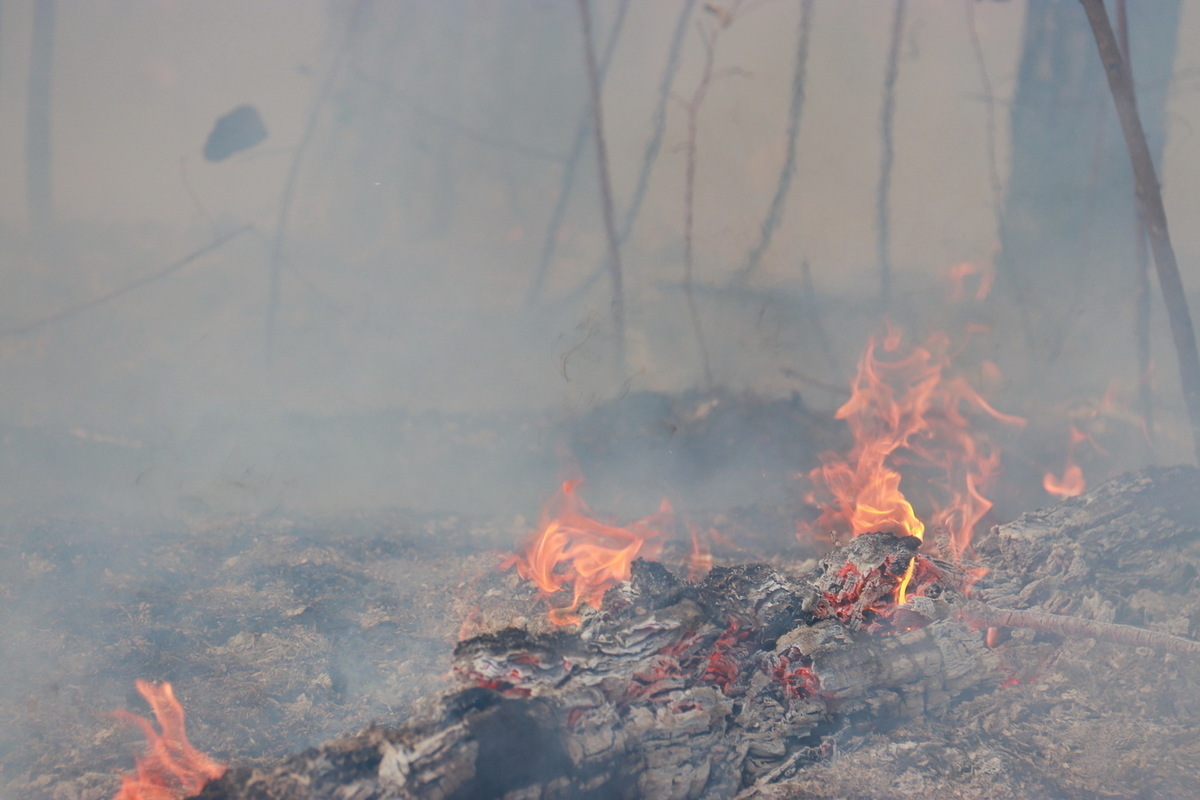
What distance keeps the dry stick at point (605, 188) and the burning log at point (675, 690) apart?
2915 millimetres

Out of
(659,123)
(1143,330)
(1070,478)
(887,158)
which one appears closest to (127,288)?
(659,123)

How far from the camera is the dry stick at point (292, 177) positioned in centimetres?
618

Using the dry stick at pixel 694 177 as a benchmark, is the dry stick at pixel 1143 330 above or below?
below

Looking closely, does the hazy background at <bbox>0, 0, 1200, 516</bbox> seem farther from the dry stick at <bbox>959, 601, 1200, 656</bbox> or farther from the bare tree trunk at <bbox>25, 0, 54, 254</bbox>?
the dry stick at <bbox>959, 601, 1200, 656</bbox>

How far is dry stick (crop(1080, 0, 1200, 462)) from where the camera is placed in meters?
5.11

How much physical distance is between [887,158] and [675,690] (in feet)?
16.9

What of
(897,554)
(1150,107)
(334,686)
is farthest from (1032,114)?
(334,686)

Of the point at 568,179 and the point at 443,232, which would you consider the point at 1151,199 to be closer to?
the point at 568,179

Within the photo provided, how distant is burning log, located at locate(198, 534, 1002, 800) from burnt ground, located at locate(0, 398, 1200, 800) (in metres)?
0.27

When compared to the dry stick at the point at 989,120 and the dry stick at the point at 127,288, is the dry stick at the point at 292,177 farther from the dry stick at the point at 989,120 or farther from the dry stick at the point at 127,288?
the dry stick at the point at 989,120

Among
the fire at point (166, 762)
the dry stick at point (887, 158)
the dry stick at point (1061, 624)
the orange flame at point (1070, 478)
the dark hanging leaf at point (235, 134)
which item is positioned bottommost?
the orange flame at point (1070, 478)

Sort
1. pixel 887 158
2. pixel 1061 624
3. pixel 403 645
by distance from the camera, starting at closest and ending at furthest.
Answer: pixel 1061 624 < pixel 403 645 < pixel 887 158

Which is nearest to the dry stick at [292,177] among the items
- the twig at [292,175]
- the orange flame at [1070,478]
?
the twig at [292,175]

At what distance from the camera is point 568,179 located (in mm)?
6406
